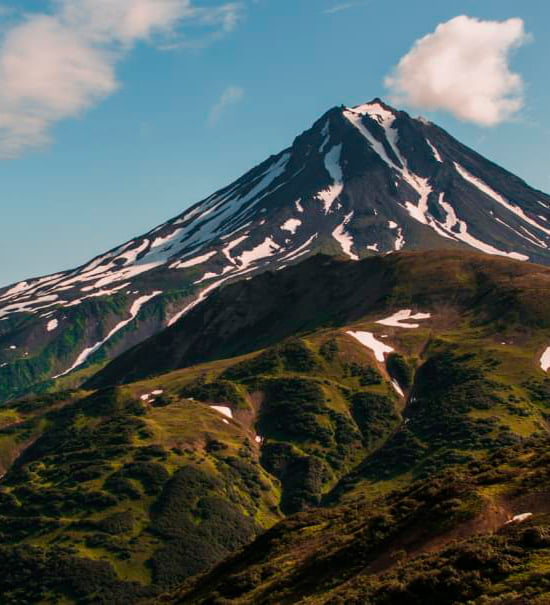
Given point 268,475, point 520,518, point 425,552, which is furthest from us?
point 268,475

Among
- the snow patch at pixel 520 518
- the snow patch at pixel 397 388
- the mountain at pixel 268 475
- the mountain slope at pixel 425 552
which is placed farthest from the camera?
the snow patch at pixel 397 388

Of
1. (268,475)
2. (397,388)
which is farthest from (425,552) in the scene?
(397,388)

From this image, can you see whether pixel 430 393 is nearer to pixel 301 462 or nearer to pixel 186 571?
pixel 301 462

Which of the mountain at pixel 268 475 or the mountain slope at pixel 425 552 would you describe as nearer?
the mountain slope at pixel 425 552

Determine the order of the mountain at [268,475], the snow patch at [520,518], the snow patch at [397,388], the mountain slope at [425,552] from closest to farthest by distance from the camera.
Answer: the mountain slope at [425,552] → the snow patch at [520,518] → the mountain at [268,475] → the snow patch at [397,388]

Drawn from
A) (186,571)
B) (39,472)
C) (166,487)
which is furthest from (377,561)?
(39,472)

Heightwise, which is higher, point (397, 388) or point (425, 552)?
point (425, 552)

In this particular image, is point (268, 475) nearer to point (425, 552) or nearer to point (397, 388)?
point (397, 388)

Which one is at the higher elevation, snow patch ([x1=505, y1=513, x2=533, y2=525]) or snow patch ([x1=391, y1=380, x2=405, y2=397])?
snow patch ([x1=505, y1=513, x2=533, y2=525])

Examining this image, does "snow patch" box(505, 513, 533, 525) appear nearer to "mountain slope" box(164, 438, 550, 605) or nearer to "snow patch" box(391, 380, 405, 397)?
"mountain slope" box(164, 438, 550, 605)

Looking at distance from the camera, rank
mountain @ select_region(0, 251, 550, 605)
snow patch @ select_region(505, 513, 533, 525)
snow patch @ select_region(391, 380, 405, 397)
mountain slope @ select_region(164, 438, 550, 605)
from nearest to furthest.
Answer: mountain slope @ select_region(164, 438, 550, 605) < snow patch @ select_region(505, 513, 533, 525) < mountain @ select_region(0, 251, 550, 605) < snow patch @ select_region(391, 380, 405, 397)

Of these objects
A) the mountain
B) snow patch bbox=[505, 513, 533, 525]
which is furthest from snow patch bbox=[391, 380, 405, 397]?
snow patch bbox=[505, 513, 533, 525]

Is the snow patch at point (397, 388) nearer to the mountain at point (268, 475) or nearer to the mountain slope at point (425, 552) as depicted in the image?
the mountain at point (268, 475)

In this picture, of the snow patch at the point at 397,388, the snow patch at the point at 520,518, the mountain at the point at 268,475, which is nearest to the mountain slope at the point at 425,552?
the snow patch at the point at 520,518
